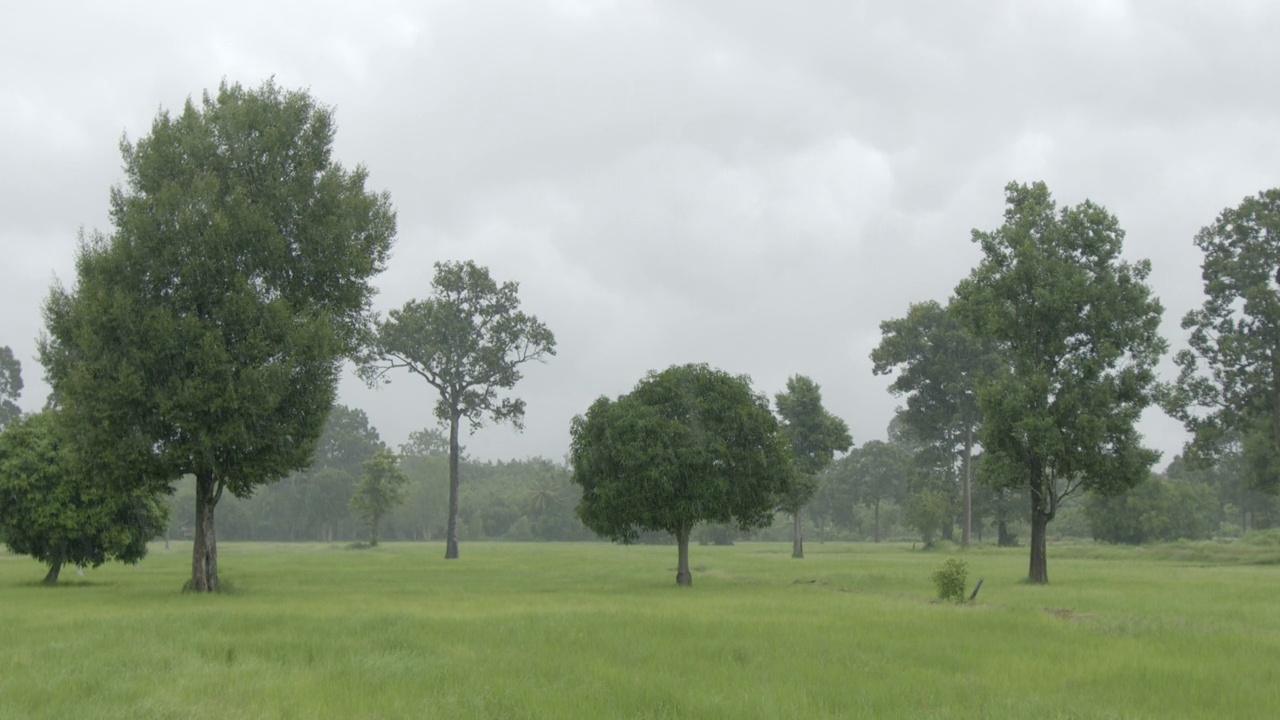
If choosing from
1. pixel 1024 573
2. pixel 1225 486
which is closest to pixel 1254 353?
pixel 1024 573

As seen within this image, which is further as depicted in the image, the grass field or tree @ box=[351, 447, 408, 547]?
tree @ box=[351, 447, 408, 547]

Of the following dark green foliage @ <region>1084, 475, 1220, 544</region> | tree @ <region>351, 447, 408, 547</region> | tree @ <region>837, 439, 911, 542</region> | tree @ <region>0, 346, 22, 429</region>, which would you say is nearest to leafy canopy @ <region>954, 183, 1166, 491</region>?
dark green foliage @ <region>1084, 475, 1220, 544</region>

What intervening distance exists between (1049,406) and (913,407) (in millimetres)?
45614

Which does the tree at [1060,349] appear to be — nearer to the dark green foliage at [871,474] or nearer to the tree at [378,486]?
the tree at [378,486]

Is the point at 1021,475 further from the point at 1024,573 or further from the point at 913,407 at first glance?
the point at 913,407

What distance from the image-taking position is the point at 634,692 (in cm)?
1337

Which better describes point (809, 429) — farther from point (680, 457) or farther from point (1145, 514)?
point (680, 457)

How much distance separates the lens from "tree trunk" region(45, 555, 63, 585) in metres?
37.3

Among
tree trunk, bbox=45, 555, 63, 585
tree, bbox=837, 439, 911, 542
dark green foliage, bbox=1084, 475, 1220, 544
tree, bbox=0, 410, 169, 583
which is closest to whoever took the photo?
tree, bbox=0, 410, 169, 583

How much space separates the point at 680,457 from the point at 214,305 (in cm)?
1823

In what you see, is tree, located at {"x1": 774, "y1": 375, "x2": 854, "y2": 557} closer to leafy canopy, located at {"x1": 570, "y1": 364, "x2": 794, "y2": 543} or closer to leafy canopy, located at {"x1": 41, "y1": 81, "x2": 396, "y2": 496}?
leafy canopy, located at {"x1": 570, "y1": 364, "x2": 794, "y2": 543}

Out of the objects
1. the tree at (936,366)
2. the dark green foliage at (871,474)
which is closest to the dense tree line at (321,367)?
the tree at (936,366)

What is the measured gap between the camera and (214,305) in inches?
1261

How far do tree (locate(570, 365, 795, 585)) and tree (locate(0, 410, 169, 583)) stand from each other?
1749 cm
